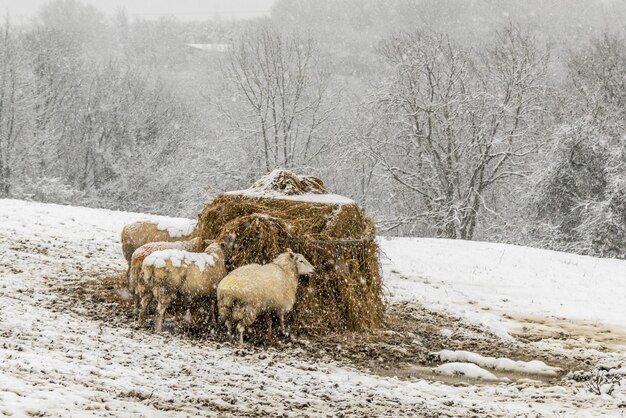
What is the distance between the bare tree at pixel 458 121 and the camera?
2802 cm

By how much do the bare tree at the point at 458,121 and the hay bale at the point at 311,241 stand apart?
59.8 feet

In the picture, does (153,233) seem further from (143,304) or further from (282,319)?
(282,319)

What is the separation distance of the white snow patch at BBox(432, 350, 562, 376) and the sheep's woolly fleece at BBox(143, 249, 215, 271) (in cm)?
325

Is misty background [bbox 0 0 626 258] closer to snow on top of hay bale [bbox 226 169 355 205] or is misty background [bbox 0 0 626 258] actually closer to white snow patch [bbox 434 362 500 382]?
snow on top of hay bale [bbox 226 169 355 205]

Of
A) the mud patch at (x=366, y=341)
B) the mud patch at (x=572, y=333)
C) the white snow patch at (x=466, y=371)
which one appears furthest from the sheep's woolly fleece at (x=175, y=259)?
the mud patch at (x=572, y=333)

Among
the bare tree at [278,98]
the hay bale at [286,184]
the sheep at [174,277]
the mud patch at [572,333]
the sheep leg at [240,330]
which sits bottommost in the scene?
the mud patch at [572,333]

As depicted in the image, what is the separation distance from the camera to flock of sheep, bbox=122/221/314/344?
772 cm

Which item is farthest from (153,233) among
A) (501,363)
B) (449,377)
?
(501,363)

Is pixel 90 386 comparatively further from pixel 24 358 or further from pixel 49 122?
pixel 49 122

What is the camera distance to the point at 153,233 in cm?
1036

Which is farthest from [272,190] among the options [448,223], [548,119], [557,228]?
[548,119]

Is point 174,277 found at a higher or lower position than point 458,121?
lower

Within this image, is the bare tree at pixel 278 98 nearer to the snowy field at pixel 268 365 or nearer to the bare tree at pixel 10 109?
the bare tree at pixel 10 109

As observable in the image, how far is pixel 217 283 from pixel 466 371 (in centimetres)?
324
